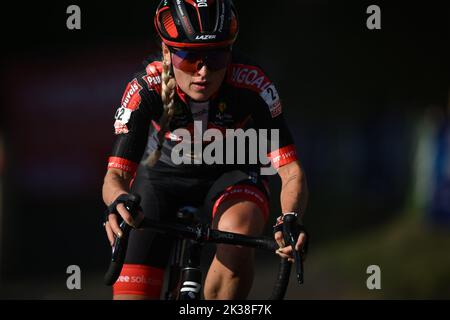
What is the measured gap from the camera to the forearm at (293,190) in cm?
551

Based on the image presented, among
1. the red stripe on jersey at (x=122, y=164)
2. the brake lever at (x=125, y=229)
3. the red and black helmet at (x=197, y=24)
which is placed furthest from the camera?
the red stripe on jersey at (x=122, y=164)

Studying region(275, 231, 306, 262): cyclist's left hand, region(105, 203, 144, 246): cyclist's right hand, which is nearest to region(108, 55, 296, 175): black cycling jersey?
region(105, 203, 144, 246): cyclist's right hand

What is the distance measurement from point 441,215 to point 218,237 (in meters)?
7.73

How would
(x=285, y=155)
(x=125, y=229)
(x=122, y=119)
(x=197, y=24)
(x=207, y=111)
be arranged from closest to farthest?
1. (x=125, y=229)
2. (x=197, y=24)
3. (x=122, y=119)
4. (x=285, y=155)
5. (x=207, y=111)

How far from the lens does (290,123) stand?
13.6m

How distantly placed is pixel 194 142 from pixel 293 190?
0.84 m

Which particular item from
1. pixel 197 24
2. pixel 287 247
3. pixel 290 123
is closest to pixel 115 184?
pixel 197 24

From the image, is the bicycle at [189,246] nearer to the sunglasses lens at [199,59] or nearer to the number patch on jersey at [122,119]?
the number patch on jersey at [122,119]

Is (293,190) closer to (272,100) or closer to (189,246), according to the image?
(272,100)

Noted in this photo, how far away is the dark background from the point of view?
12.5 m

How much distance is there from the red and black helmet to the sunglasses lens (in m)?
0.06

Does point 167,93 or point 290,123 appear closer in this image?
point 167,93

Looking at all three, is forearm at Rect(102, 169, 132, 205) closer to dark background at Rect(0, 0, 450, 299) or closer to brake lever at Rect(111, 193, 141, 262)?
brake lever at Rect(111, 193, 141, 262)

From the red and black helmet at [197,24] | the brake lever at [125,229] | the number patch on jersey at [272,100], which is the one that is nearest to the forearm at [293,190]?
the number patch on jersey at [272,100]
